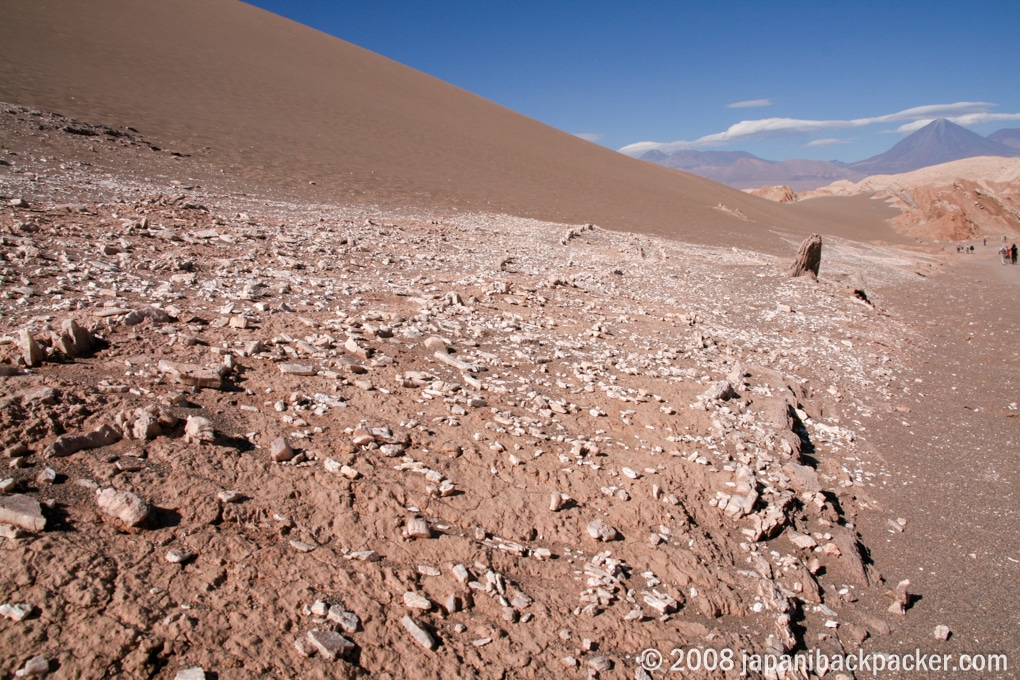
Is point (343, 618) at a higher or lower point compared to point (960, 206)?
lower

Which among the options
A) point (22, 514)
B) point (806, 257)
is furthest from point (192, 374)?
point (806, 257)

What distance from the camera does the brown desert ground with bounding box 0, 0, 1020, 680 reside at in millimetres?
2449

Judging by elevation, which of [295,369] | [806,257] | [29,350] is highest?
[806,257]

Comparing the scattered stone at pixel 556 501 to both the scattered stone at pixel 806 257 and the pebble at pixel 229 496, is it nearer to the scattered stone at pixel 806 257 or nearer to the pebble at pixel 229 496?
the pebble at pixel 229 496

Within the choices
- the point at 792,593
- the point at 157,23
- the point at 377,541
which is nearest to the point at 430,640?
the point at 377,541

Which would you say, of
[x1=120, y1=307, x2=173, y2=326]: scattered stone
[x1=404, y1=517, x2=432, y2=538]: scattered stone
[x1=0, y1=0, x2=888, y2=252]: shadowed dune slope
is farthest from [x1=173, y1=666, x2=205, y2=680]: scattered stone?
[x1=0, y1=0, x2=888, y2=252]: shadowed dune slope

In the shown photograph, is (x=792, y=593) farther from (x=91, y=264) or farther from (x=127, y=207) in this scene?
(x=127, y=207)

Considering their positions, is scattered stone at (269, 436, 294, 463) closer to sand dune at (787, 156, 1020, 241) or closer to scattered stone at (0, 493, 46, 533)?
scattered stone at (0, 493, 46, 533)

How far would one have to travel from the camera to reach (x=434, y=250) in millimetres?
9500

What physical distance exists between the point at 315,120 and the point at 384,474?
24.7 metres

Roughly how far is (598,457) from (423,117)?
30287mm

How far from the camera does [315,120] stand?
2478 cm

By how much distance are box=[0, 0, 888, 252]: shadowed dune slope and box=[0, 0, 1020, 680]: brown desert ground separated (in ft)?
28.4

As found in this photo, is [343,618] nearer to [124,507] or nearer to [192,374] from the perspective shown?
[124,507]
